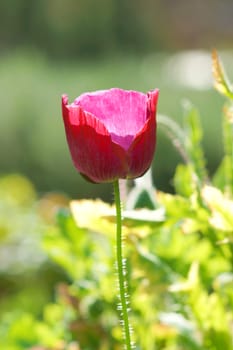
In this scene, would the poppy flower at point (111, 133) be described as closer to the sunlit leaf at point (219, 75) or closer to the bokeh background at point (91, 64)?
the sunlit leaf at point (219, 75)

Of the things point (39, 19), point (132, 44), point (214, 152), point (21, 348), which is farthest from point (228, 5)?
point (21, 348)

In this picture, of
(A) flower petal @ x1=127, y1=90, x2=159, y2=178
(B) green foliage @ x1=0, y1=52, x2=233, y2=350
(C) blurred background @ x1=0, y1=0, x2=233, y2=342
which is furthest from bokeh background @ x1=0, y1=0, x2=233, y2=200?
(A) flower petal @ x1=127, y1=90, x2=159, y2=178

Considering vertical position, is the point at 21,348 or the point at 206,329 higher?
the point at 206,329

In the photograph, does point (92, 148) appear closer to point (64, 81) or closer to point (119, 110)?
point (119, 110)

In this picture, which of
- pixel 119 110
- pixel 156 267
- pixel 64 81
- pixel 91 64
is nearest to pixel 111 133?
pixel 119 110

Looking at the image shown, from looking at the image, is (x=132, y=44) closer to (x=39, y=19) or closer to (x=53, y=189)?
(x=39, y=19)

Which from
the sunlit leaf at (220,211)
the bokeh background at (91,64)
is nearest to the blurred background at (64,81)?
the bokeh background at (91,64)

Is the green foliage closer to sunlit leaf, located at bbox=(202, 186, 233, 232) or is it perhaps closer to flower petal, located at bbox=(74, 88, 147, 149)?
sunlit leaf, located at bbox=(202, 186, 233, 232)
